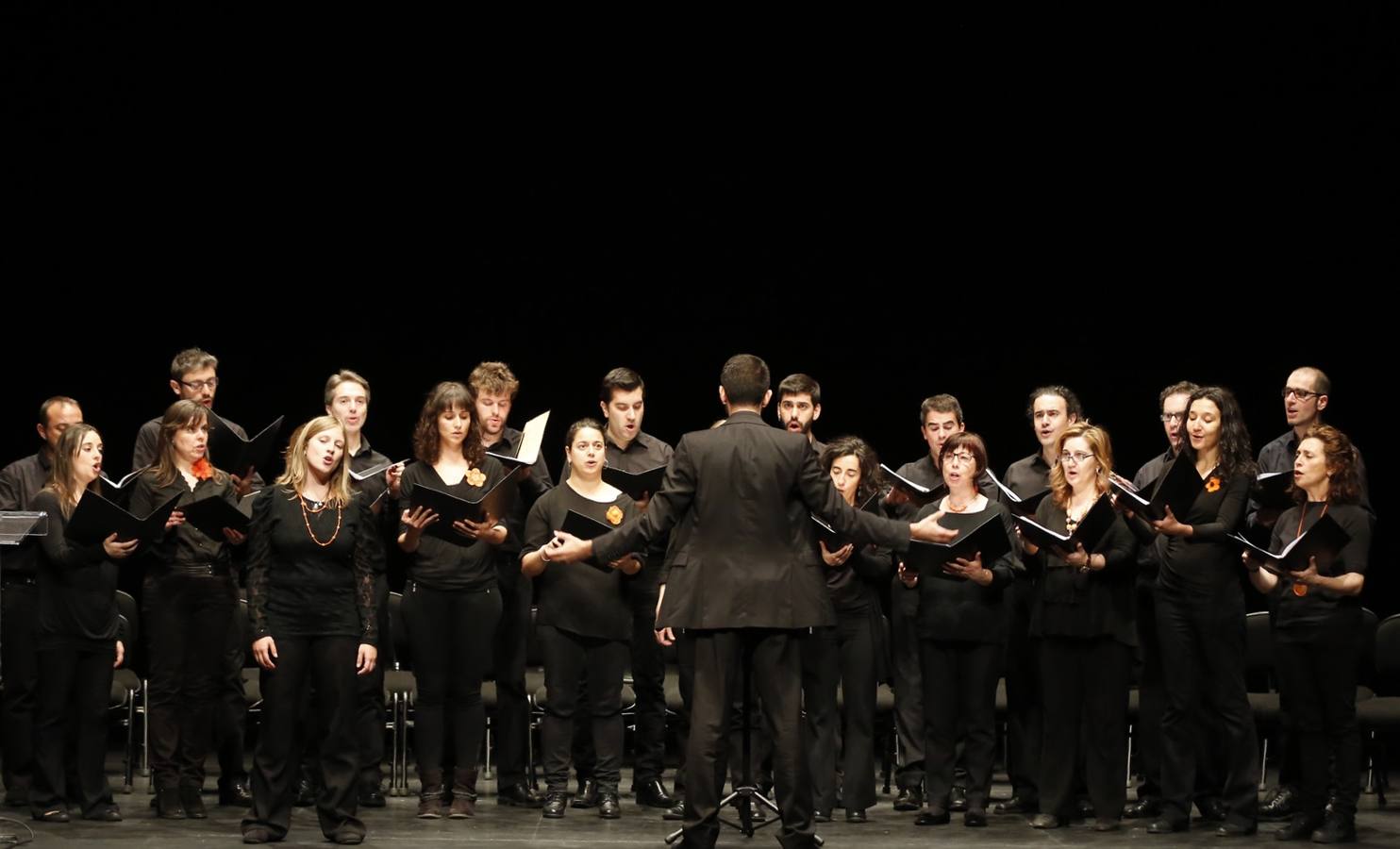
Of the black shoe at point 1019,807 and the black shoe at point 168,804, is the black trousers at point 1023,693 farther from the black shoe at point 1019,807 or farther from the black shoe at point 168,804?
the black shoe at point 168,804

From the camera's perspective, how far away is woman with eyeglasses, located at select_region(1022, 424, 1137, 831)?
200 inches

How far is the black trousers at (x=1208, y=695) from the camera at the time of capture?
202 inches

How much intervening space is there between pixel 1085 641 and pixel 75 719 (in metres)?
3.44

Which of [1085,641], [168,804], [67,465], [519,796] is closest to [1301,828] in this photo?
[1085,641]

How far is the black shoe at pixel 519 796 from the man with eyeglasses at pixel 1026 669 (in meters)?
1.69

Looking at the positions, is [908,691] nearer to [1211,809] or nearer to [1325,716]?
[1211,809]

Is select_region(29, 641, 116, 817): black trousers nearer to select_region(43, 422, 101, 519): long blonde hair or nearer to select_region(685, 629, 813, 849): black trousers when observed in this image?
select_region(43, 422, 101, 519): long blonde hair

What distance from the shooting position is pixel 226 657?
5.43m

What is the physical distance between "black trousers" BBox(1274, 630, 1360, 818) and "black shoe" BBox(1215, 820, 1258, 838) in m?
0.18

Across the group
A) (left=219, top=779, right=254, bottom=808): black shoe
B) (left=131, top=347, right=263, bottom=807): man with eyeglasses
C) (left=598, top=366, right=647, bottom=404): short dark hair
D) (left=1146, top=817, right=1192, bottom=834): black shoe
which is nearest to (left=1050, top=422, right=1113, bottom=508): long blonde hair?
(left=1146, top=817, right=1192, bottom=834): black shoe

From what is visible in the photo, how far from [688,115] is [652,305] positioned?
0.96m

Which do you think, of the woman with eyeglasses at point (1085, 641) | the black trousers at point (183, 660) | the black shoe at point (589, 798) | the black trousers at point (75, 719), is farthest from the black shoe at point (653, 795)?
the black trousers at point (75, 719)

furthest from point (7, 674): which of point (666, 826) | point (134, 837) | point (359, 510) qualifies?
point (666, 826)

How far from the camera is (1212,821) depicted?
529cm
